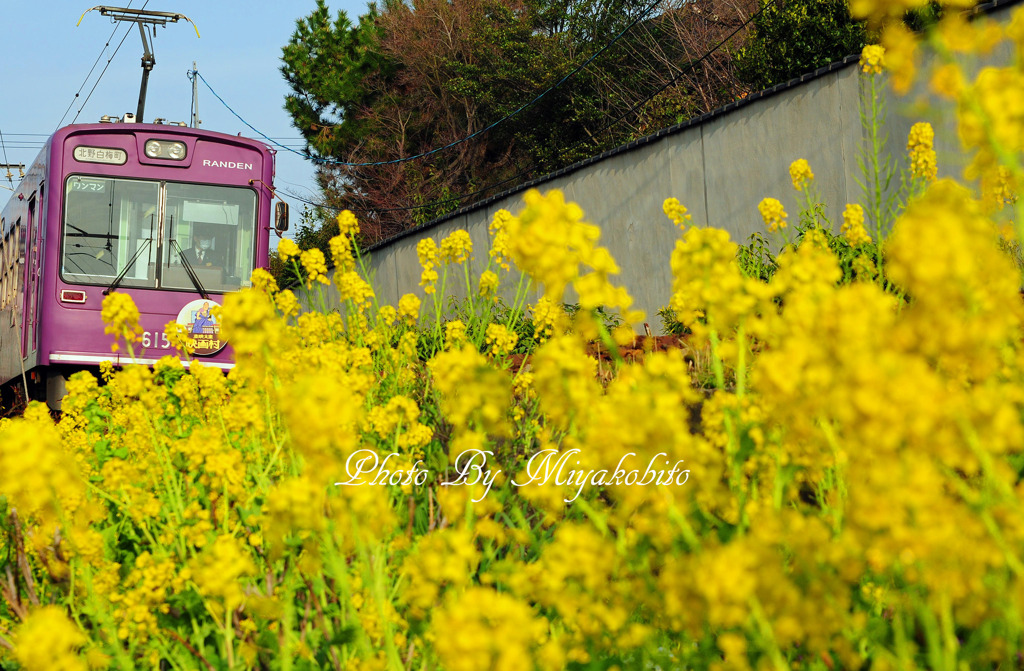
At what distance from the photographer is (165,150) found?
10180 mm

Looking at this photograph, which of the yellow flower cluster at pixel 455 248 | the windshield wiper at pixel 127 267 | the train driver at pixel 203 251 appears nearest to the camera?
the yellow flower cluster at pixel 455 248

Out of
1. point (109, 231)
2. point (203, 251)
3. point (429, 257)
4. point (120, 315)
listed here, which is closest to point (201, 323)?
point (203, 251)

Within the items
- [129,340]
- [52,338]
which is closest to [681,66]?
[52,338]

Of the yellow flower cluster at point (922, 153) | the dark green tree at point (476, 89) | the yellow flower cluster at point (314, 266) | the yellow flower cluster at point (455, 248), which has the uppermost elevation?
the dark green tree at point (476, 89)

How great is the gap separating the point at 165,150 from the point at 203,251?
45.2 inches

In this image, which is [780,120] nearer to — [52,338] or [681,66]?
[52,338]

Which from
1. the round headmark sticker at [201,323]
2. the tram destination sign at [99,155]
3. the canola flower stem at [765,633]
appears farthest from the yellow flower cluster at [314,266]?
the tram destination sign at [99,155]

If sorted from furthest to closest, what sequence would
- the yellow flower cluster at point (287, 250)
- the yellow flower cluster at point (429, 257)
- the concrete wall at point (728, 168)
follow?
the concrete wall at point (728, 168)
the yellow flower cluster at point (429, 257)
the yellow flower cluster at point (287, 250)

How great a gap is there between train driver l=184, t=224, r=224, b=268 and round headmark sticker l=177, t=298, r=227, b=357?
1.43ft

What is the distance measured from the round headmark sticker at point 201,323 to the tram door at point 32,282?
4.84 ft

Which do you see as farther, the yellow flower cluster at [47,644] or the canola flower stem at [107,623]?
the canola flower stem at [107,623]

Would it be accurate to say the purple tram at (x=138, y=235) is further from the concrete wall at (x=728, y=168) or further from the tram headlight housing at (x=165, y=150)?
the concrete wall at (x=728, y=168)

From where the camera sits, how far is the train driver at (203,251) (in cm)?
1012

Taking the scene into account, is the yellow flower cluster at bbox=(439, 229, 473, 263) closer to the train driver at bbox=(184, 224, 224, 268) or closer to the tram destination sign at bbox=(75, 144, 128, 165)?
the train driver at bbox=(184, 224, 224, 268)
